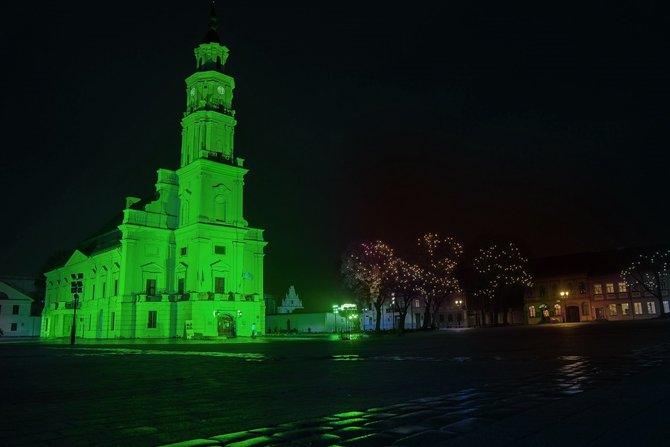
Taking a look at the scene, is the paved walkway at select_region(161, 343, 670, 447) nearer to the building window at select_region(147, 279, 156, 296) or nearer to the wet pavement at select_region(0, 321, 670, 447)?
the wet pavement at select_region(0, 321, 670, 447)

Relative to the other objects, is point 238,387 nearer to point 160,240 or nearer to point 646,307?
point 160,240

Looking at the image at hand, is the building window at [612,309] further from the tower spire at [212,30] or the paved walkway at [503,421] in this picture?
the paved walkway at [503,421]

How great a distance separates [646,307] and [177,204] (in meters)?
73.6

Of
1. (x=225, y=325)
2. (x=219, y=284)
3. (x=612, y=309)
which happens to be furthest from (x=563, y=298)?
(x=219, y=284)

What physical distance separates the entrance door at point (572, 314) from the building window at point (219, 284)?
6324 cm

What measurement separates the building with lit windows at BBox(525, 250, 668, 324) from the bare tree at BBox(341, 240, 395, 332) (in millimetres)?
46569

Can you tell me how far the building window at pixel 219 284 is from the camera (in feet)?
210

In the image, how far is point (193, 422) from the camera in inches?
269

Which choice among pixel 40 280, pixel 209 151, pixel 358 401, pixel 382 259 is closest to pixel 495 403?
pixel 358 401

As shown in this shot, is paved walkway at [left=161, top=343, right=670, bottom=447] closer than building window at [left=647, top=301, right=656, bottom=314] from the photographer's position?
Yes

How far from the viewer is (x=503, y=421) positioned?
6.38 meters

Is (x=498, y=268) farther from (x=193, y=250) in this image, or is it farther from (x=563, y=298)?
(x=193, y=250)

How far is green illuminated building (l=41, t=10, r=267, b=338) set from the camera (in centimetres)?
6316

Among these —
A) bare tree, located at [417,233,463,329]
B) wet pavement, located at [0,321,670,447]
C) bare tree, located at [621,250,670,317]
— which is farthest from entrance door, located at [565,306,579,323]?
wet pavement, located at [0,321,670,447]
